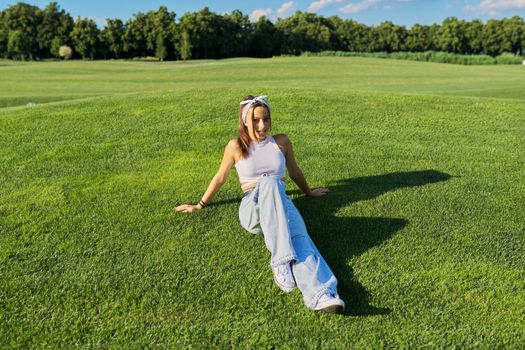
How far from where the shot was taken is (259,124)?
4047 mm

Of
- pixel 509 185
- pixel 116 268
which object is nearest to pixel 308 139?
pixel 509 185

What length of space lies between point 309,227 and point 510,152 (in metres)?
4.27

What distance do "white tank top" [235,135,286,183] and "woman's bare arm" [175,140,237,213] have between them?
0.13 m

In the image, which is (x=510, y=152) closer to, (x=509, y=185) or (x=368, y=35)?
(x=509, y=185)

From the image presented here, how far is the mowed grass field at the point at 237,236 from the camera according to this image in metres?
2.91

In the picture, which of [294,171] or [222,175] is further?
[294,171]

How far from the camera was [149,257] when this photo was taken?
3.68 metres

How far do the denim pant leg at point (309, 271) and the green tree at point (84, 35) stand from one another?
6737 cm

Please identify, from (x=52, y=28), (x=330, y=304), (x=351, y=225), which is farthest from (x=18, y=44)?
(x=330, y=304)

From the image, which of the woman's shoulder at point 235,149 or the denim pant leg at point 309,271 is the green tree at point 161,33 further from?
the denim pant leg at point 309,271

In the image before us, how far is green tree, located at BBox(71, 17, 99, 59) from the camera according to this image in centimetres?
6253

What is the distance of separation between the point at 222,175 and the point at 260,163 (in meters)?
0.43

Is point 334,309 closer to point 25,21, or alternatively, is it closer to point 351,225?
point 351,225

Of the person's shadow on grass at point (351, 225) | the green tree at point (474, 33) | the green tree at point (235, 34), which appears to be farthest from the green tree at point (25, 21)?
the green tree at point (474, 33)
